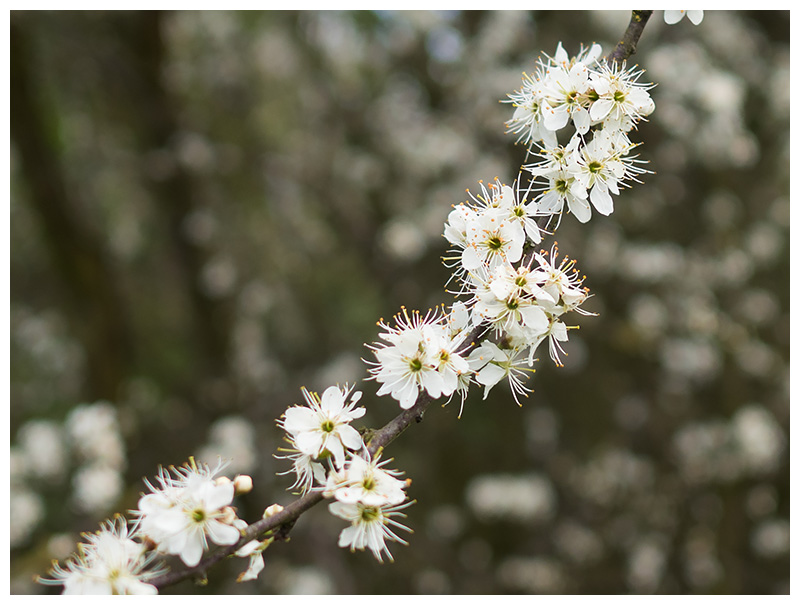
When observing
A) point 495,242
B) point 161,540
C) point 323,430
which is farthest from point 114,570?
point 495,242

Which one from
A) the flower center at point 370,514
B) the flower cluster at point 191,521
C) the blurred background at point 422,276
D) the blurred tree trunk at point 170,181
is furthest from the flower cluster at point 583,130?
the blurred tree trunk at point 170,181

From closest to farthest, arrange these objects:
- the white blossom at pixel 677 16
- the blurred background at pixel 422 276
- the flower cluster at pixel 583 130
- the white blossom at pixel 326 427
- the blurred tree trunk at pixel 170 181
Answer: the white blossom at pixel 326 427 → the flower cluster at pixel 583 130 → the white blossom at pixel 677 16 → the blurred background at pixel 422 276 → the blurred tree trunk at pixel 170 181

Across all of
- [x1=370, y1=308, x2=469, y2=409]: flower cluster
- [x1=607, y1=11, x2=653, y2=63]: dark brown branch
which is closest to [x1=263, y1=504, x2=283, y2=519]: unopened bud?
[x1=370, y1=308, x2=469, y2=409]: flower cluster

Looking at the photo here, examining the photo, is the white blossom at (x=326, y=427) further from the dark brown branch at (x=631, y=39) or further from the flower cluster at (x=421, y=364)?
the dark brown branch at (x=631, y=39)

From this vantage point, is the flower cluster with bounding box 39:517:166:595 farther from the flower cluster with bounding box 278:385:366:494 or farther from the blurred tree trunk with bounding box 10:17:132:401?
the blurred tree trunk with bounding box 10:17:132:401

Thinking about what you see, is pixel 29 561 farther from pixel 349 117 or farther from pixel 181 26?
pixel 181 26

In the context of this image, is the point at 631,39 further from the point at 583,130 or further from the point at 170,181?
the point at 170,181

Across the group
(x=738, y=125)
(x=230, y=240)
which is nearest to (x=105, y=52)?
(x=230, y=240)
